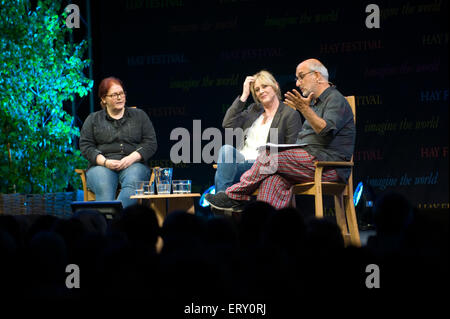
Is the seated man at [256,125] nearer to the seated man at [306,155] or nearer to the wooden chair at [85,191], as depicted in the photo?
the seated man at [306,155]

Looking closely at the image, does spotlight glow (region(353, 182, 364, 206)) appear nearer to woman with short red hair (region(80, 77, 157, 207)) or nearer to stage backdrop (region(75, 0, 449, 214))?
stage backdrop (region(75, 0, 449, 214))

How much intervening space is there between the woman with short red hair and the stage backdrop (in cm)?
113

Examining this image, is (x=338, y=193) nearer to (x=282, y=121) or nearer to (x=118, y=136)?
(x=282, y=121)

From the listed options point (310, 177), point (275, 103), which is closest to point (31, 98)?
point (275, 103)

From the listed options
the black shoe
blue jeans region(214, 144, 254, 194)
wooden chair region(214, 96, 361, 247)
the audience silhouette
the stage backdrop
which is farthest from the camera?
the stage backdrop

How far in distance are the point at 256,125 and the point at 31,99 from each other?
69.2 inches

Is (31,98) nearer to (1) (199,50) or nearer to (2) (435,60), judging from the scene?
(1) (199,50)

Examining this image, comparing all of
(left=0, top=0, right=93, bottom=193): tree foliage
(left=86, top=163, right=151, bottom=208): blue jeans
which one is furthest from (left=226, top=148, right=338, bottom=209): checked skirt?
(left=0, top=0, right=93, bottom=193): tree foliage

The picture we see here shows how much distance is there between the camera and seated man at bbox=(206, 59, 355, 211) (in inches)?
127

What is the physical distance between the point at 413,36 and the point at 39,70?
10.6 feet

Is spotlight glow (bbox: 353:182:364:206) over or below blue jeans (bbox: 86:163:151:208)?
below

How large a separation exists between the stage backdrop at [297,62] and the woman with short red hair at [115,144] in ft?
3.71

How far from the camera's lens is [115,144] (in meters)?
4.02

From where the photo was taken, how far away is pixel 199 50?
5141mm
